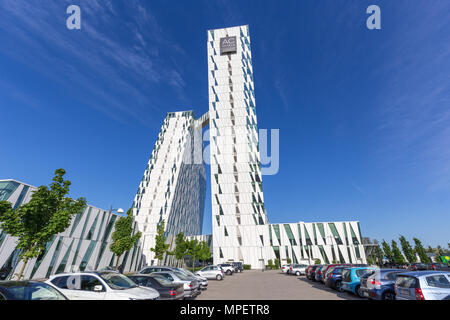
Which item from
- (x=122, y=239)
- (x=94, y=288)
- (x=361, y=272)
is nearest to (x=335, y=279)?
(x=361, y=272)

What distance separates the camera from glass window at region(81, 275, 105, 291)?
7.70 metres

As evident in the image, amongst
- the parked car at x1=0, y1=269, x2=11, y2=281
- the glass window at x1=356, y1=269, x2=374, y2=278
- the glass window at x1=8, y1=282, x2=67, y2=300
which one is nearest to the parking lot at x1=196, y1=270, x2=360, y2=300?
the glass window at x1=356, y1=269, x2=374, y2=278

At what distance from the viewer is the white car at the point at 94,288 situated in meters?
7.45

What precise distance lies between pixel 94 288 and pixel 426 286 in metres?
10.9

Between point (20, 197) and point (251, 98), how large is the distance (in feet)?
196

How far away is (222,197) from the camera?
62344mm

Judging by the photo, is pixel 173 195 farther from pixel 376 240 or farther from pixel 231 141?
pixel 376 240

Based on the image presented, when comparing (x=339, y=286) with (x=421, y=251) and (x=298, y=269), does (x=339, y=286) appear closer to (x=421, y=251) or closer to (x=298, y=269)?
(x=298, y=269)

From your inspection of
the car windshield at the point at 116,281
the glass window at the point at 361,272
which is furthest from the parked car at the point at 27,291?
the glass window at the point at 361,272

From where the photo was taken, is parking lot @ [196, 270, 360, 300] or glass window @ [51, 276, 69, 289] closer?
glass window @ [51, 276, 69, 289]

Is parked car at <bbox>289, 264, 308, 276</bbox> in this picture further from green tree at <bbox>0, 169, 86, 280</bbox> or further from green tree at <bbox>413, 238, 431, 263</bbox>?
green tree at <bbox>413, 238, 431, 263</bbox>

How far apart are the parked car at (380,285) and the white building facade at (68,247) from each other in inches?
857

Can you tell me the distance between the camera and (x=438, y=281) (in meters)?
7.93

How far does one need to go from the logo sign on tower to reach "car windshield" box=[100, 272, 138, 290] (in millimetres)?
72714
